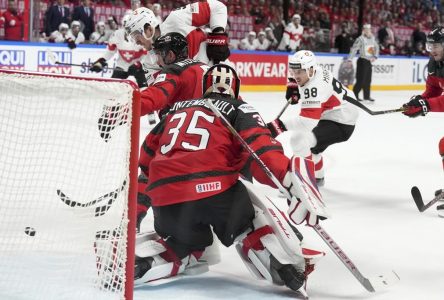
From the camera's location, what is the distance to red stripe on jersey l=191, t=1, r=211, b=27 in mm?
5641

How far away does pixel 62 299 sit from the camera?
10.2ft

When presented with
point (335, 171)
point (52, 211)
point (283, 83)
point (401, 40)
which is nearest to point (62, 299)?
point (52, 211)

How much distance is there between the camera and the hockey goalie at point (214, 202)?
3287mm

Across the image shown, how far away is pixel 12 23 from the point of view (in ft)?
38.3

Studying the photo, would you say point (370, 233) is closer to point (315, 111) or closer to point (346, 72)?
point (315, 111)

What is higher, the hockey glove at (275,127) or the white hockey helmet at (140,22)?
the white hockey helmet at (140,22)

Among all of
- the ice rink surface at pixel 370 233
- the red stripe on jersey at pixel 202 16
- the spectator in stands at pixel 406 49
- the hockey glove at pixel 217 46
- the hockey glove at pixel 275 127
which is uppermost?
the red stripe on jersey at pixel 202 16

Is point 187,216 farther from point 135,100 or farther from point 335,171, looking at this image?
point 335,171

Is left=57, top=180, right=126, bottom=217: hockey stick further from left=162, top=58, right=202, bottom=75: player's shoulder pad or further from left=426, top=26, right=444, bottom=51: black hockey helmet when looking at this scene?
left=426, top=26, right=444, bottom=51: black hockey helmet

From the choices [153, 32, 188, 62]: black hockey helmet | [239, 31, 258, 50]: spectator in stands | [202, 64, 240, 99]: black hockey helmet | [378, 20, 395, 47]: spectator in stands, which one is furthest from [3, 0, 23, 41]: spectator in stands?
[202, 64, 240, 99]: black hockey helmet

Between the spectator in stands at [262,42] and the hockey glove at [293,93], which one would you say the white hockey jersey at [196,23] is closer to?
the hockey glove at [293,93]

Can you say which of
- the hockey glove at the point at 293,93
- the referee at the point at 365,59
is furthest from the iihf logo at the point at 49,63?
the hockey glove at the point at 293,93

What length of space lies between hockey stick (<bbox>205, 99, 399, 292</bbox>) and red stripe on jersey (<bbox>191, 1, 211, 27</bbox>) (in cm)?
236

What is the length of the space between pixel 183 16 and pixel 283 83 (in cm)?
940
